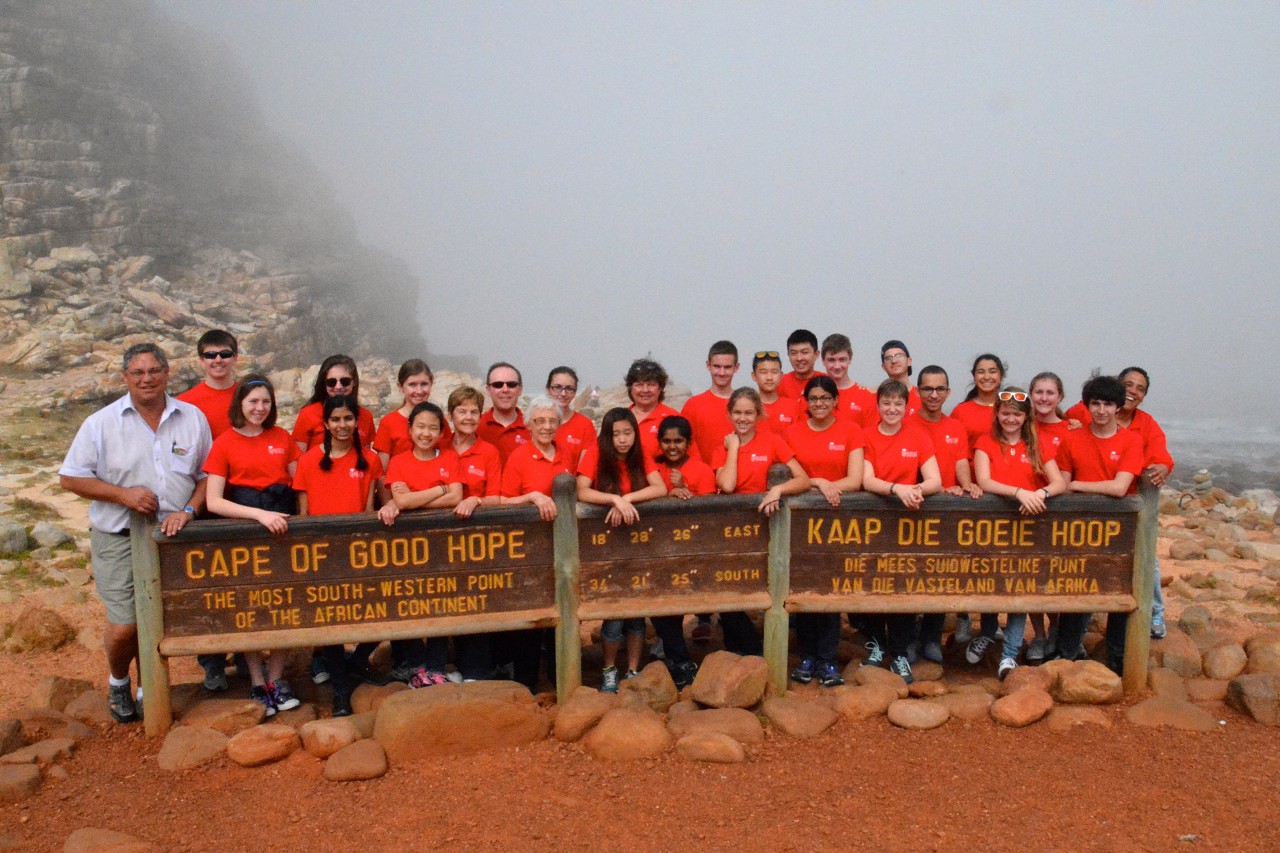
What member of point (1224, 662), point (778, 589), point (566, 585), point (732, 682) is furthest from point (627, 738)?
point (1224, 662)

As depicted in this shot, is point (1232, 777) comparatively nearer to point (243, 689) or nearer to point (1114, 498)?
point (1114, 498)

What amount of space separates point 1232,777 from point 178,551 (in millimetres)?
6794

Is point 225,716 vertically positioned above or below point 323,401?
below

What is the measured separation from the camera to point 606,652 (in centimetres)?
→ 655

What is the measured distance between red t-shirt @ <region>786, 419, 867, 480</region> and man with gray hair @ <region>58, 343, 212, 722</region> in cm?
437

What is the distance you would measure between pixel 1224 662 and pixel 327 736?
266 inches

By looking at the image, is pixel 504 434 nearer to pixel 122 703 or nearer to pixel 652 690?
pixel 652 690

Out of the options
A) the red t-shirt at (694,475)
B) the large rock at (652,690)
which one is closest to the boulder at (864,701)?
the large rock at (652,690)

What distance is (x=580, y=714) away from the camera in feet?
18.8

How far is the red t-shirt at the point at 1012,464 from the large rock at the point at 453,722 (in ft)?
12.4

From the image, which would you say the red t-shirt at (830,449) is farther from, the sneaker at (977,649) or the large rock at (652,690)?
the sneaker at (977,649)

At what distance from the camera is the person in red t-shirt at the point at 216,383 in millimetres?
6508

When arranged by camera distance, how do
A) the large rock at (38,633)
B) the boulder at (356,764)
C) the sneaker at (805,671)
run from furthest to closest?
1. the large rock at (38,633)
2. the sneaker at (805,671)
3. the boulder at (356,764)

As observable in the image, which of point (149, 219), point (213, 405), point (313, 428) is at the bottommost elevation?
point (313, 428)
